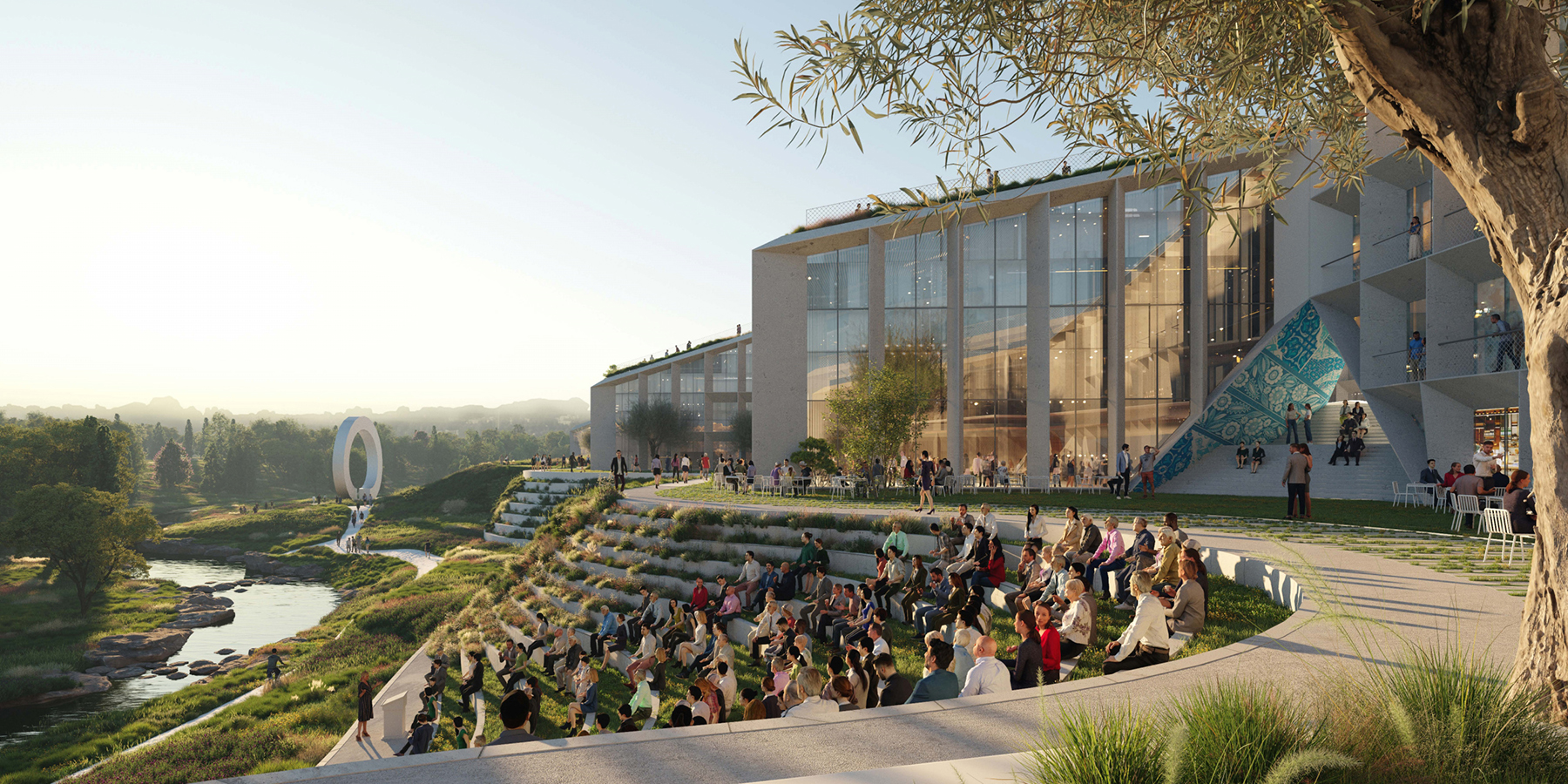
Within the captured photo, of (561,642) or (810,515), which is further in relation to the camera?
(810,515)

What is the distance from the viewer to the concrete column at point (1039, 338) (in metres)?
28.1

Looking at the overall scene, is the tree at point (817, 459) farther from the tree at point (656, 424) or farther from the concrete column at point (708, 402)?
the tree at point (656, 424)

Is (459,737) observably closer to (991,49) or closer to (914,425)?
(991,49)

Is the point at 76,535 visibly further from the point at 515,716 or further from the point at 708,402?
the point at 515,716

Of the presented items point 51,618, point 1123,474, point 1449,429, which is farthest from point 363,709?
point 51,618

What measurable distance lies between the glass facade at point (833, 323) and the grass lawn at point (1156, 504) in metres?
6.60

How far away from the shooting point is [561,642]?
13789mm

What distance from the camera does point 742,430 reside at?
50375 millimetres

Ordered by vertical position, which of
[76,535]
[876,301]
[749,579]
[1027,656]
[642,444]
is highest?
[876,301]

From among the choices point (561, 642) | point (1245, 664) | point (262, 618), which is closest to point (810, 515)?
point (561, 642)

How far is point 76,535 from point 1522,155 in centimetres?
5081

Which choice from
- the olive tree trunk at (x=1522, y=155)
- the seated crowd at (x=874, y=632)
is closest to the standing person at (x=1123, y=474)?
the seated crowd at (x=874, y=632)

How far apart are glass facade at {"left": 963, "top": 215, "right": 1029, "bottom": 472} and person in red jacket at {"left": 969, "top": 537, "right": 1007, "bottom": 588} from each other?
1742 cm

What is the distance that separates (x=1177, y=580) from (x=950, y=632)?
2.72m
